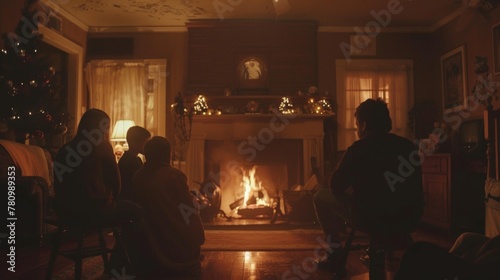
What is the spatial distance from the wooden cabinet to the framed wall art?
132 cm

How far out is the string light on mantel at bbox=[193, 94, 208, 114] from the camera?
5.93 metres

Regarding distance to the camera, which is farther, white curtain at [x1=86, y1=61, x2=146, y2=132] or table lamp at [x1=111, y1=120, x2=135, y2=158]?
white curtain at [x1=86, y1=61, x2=146, y2=132]

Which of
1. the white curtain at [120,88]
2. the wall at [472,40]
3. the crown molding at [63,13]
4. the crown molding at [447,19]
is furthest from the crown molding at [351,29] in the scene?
the crown molding at [63,13]

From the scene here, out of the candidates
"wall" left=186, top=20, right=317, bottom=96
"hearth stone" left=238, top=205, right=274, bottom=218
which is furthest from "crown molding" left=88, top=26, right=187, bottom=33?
"hearth stone" left=238, top=205, right=274, bottom=218

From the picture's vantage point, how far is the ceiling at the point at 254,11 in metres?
5.41

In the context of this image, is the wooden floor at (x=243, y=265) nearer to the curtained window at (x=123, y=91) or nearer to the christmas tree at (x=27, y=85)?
the christmas tree at (x=27, y=85)

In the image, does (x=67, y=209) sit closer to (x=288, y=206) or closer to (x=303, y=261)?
(x=303, y=261)

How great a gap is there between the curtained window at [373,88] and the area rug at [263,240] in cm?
222

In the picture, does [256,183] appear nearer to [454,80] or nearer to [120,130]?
[120,130]

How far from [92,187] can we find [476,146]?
12.9 ft

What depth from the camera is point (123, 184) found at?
3098mm

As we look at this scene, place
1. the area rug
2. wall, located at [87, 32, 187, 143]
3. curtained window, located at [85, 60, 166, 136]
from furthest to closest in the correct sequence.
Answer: wall, located at [87, 32, 187, 143] → curtained window, located at [85, 60, 166, 136] → the area rug

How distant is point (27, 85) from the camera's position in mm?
4402

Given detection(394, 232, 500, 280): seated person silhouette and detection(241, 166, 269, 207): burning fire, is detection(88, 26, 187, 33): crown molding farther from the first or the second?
detection(394, 232, 500, 280): seated person silhouette
